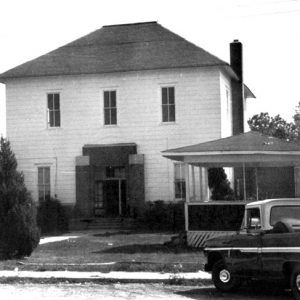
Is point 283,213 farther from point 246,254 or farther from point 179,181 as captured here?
point 179,181

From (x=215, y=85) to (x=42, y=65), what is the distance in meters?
8.88

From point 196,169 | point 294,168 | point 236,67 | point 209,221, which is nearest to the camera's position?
point 209,221

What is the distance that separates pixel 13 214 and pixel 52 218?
13.2 m

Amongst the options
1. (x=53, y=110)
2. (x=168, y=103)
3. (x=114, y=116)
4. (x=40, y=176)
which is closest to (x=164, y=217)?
(x=168, y=103)

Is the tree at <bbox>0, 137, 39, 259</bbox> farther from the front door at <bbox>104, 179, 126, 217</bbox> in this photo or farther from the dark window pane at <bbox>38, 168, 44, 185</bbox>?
the dark window pane at <bbox>38, 168, 44, 185</bbox>

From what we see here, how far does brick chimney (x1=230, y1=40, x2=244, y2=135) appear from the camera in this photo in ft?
115

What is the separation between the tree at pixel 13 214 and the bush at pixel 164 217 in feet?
39.0

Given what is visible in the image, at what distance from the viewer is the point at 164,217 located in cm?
2981

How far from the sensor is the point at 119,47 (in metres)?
33.5

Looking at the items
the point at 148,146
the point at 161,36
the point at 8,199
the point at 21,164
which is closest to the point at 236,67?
the point at 161,36

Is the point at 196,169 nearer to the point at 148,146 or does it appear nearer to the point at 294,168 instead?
the point at 148,146

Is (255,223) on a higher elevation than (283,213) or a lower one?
lower

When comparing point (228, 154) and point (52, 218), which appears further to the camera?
point (52, 218)

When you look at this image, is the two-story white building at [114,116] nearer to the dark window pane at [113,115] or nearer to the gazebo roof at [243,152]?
the dark window pane at [113,115]
